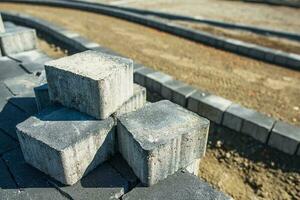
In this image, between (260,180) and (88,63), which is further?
(260,180)

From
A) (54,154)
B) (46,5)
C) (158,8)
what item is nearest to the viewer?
(54,154)

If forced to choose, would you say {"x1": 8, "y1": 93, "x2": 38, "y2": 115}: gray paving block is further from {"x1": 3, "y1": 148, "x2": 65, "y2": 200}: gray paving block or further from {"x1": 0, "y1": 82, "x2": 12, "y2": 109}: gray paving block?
{"x1": 3, "y1": 148, "x2": 65, "y2": 200}: gray paving block

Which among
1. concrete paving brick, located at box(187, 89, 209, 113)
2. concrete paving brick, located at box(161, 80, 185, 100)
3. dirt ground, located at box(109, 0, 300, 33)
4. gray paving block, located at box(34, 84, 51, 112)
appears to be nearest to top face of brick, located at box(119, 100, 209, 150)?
gray paving block, located at box(34, 84, 51, 112)

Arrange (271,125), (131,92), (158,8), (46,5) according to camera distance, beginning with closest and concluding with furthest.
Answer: (131,92) < (271,125) < (46,5) < (158,8)

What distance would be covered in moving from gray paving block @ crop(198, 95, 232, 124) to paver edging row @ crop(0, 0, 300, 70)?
3.10 m

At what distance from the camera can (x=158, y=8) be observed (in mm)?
12703

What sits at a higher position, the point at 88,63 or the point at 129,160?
the point at 88,63

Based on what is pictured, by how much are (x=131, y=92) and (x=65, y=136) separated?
76 centimetres

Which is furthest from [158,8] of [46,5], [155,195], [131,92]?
[155,195]

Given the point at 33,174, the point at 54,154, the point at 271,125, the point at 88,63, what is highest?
the point at 88,63

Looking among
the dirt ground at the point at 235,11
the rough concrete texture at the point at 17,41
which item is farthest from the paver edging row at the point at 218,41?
the rough concrete texture at the point at 17,41

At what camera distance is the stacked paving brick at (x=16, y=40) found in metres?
4.92

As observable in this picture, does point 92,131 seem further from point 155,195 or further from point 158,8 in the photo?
point 158,8

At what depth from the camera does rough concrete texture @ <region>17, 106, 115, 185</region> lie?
7.22 feet
